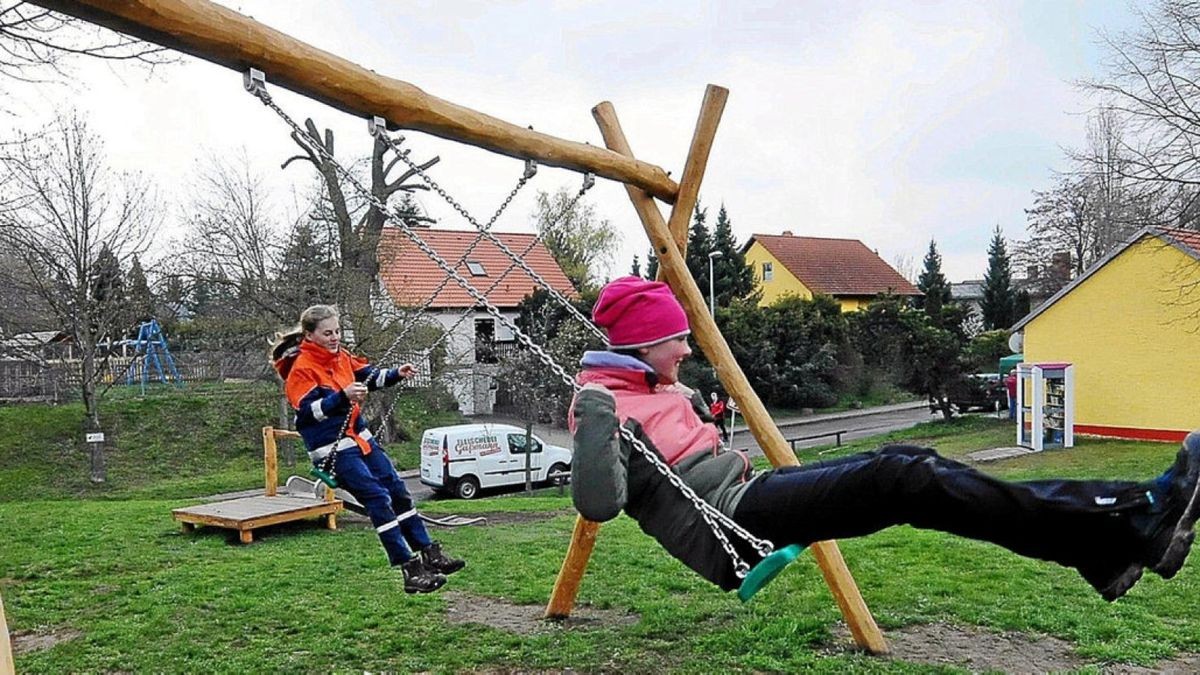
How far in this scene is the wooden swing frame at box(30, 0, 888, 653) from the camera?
3.13m

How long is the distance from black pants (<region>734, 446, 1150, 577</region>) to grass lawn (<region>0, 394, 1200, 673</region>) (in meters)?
2.40

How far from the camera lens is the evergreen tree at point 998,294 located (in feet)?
137

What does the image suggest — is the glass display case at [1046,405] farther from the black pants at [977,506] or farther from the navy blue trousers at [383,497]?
the black pants at [977,506]

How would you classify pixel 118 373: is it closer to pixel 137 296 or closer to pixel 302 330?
pixel 137 296

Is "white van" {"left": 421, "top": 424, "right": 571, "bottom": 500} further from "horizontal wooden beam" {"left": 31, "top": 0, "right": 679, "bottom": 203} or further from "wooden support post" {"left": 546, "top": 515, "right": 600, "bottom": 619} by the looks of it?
"horizontal wooden beam" {"left": 31, "top": 0, "right": 679, "bottom": 203}

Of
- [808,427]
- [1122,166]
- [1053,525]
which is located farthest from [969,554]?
[808,427]

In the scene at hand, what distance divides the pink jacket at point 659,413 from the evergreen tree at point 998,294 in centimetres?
4184

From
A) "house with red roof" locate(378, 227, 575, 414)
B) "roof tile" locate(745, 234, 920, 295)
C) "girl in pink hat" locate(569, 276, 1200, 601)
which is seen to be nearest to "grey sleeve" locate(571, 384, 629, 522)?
"girl in pink hat" locate(569, 276, 1200, 601)

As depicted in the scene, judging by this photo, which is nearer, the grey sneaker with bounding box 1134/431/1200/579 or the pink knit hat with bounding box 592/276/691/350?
the grey sneaker with bounding box 1134/431/1200/579

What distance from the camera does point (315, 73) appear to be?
3551mm

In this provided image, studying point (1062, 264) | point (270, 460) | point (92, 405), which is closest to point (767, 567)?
point (270, 460)

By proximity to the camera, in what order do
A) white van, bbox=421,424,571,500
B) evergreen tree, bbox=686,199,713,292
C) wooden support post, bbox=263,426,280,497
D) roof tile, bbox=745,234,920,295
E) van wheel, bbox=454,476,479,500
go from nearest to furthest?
1. wooden support post, bbox=263,426,280,497
2. white van, bbox=421,424,571,500
3. van wheel, bbox=454,476,479,500
4. evergreen tree, bbox=686,199,713,292
5. roof tile, bbox=745,234,920,295

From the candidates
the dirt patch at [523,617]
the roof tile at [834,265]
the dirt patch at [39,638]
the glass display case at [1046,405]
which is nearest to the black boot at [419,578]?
the dirt patch at [523,617]

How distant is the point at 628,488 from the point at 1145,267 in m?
20.1
